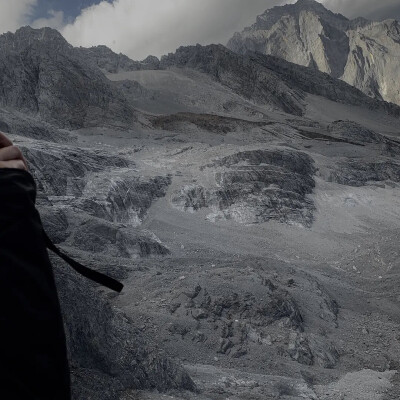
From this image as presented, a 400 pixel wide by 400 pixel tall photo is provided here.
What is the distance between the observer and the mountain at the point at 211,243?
28.4 ft

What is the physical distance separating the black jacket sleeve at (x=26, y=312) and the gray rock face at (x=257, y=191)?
90.3 feet

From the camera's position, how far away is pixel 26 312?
1498 mm

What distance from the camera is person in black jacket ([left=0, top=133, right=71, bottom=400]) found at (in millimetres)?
1420

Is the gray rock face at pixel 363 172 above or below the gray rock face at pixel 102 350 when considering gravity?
above

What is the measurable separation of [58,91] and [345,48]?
166 meters

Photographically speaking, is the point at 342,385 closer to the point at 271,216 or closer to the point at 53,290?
the point at 53,290

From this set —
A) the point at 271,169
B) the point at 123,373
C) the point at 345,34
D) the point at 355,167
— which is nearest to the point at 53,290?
the point at 123,373

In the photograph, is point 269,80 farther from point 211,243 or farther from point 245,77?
point 211,243

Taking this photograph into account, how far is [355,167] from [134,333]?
35.9 metres

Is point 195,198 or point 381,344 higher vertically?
point 195,198

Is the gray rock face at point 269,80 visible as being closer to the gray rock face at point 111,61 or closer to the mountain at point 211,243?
the gray rock face at point 111,61

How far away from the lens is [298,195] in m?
32.6

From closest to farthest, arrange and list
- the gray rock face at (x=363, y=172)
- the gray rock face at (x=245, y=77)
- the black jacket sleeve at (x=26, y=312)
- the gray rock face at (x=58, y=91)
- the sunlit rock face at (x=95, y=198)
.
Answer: the black jacket sleeve at (x=26, y=312)
the sunlit rock face at (x=95, y=198)
the gray rock face at (x=363, y=172)
the gray rock face at (x=58, y=91)
the gray rock face at (x=245, y=77)

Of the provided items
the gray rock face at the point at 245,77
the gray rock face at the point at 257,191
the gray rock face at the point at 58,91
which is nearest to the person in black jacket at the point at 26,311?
the gray rock face at the point at 257,191
